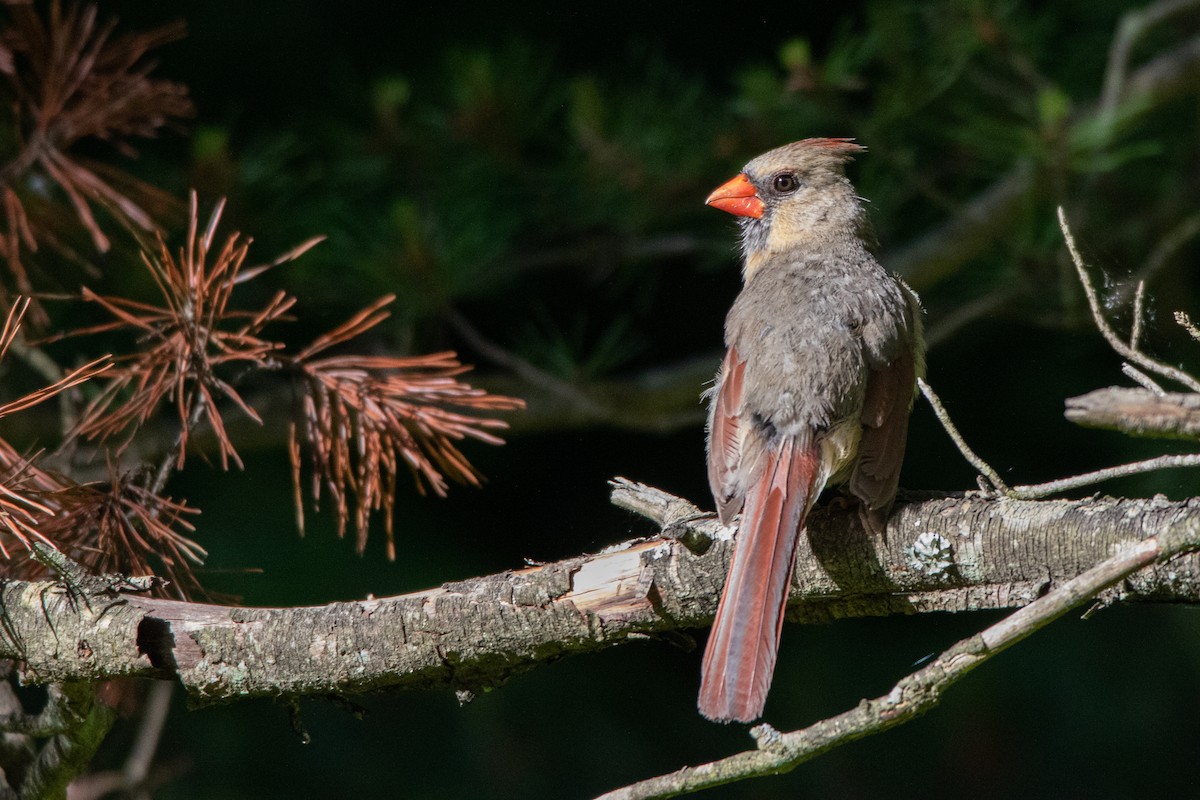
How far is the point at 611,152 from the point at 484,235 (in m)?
0.40

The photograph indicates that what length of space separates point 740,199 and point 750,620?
1398mm

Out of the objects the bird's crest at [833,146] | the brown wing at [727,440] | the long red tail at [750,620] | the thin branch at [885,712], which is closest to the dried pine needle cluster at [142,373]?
the brown wing at [727,440]

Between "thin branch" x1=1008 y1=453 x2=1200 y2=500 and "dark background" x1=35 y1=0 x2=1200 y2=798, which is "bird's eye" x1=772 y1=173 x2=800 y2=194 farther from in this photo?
"thin branch" x1=1008 y1=453 x2=1200 y2=500

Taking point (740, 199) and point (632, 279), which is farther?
point (632, 279)

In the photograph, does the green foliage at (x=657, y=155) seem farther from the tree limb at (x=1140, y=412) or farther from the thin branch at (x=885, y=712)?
the tree limb at (x=1140, y=412)

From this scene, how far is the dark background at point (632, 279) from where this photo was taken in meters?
3.26

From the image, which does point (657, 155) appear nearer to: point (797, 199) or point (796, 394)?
point (797, 199)

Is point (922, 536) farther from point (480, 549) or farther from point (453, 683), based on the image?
point (480, 549)

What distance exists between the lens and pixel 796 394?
2119 millimetres

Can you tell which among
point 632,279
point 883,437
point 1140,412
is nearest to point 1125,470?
point 1140,412

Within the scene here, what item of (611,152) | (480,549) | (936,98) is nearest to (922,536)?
(611,152)

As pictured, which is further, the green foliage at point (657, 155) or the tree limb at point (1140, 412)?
the green foliage at point (657, 155)

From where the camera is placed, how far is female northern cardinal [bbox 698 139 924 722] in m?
1.69

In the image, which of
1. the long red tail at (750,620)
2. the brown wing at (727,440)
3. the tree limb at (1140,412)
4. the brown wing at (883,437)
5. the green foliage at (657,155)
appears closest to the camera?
the tree limb at (1140,412)
